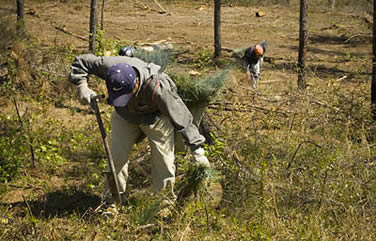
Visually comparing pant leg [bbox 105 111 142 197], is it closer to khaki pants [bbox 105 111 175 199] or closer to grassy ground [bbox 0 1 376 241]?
khaki pants [bbox 105 111 175 199]

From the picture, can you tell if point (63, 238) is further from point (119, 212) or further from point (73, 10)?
point (73, 10)

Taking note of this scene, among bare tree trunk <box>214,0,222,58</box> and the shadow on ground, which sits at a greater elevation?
bare tree trunk <box>214,0,222,58</box>

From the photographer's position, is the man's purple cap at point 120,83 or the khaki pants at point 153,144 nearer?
the man's purple cap at point 120,83

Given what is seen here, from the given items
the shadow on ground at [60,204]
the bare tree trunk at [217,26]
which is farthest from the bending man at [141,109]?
the bare tree trunk at [217,26]

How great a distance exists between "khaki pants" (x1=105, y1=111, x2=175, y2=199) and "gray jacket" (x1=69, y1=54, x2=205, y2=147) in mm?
98

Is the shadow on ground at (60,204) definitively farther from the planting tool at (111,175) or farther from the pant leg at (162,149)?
the pant leg at (162,149)

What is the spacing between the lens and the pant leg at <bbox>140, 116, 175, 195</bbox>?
3.90 m

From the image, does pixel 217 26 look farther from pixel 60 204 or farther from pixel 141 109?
pixel 141 109

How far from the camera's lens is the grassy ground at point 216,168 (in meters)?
3.74

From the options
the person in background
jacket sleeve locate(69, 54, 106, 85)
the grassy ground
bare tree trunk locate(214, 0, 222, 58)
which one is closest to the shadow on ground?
the grassy ground

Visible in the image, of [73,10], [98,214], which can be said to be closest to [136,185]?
[98,214]

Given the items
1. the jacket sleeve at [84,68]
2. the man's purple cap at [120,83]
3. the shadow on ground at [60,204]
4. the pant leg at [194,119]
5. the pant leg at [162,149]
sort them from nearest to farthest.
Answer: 1. the man's purple cap at [120,83]
2. the jacket sleeve at [84,68]
3. the pant leg at [162,149]
4. the shadow on ground at [60,204]
5. the pant leg at [194,119]

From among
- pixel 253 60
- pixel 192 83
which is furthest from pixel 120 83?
pixel 253 60

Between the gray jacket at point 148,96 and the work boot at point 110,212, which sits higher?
the gray jacket at point 148,96
